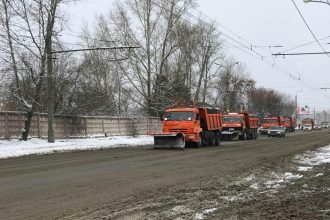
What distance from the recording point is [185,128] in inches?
1296

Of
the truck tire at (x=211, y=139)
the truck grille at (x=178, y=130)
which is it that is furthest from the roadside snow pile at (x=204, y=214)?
the truck tire at (x=211, y=139)

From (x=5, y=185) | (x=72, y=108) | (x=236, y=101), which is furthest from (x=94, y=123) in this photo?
(x=236, y=101)

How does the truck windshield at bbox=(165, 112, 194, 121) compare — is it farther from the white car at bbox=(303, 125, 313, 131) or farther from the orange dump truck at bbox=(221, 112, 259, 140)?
the white car at bbox=(303, 125, 313, 131)

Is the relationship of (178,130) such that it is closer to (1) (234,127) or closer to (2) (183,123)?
(2) (183,123)

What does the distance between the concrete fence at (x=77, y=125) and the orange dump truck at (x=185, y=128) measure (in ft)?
31.5

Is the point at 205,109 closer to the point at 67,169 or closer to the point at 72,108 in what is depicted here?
the point at 72,108

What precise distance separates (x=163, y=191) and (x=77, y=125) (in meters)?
29.8

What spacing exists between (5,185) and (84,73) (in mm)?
33518

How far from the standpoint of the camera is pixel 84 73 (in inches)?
1839

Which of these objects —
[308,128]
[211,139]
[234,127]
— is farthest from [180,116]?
[308,128]

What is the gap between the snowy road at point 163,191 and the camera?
31.6 feet

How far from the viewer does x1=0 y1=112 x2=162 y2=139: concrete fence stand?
33531mm

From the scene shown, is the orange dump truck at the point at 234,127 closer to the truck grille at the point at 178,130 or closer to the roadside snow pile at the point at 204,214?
the truck grille at the point at 178,130

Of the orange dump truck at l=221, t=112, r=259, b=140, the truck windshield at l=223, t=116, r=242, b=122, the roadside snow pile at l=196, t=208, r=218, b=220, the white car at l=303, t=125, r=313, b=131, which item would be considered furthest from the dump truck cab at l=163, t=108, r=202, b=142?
the white car at l=303, t=125, r=313, b=131
